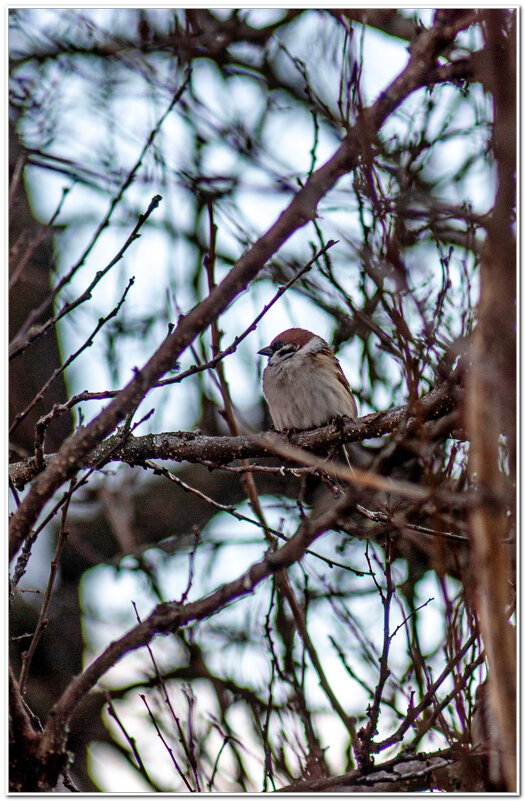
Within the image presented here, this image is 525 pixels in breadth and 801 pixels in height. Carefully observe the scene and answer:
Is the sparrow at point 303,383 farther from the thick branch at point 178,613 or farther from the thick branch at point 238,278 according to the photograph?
the thick branch at point 178,613

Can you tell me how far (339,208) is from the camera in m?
3.51

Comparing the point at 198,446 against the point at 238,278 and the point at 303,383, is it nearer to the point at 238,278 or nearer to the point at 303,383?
the point at 238,278

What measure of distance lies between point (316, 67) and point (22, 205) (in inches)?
96.8

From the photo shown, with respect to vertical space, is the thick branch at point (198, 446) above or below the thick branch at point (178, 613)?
above

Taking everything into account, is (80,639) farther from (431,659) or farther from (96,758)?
(431,659)

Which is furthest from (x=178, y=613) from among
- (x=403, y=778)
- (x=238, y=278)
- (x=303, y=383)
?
(x=303, y=383)

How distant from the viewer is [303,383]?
3984mm

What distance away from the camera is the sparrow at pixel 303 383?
392 centimetres

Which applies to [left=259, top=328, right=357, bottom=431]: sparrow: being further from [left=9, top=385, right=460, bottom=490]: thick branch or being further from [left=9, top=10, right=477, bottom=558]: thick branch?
[left=9, top=10, right=477, bottom=558]: thick branch

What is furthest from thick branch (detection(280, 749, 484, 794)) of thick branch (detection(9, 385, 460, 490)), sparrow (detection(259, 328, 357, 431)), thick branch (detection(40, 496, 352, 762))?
sparrow (detection(259, 328, 357, 431))

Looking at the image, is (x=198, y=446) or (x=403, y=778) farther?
(x=198, y=446)

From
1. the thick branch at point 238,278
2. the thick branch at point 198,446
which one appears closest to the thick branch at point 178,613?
the thick branch at point 238,278

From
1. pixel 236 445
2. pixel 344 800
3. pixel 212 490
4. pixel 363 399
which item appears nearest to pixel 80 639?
pixel 212 490

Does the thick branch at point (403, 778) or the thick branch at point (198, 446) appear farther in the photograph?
the thick branch at point (198, 446)
